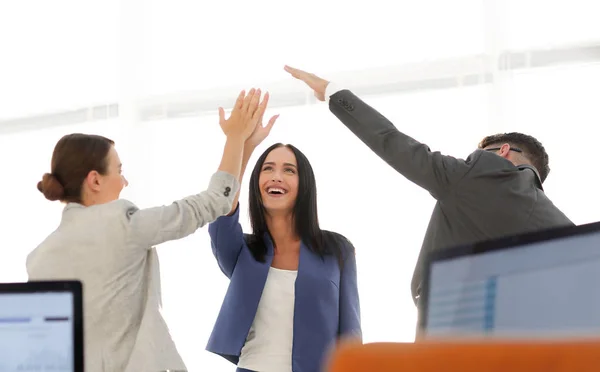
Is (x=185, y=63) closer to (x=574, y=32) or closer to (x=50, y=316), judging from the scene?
(x=574, y=32)

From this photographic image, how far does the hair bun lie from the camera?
212cm

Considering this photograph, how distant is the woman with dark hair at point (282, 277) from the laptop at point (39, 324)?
1182 millimetres

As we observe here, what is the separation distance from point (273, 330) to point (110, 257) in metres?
0.71

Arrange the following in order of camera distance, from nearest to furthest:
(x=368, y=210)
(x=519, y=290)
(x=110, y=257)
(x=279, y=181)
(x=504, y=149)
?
(x=519, y=290)
(x=110, y=257)
(x=504, y=149)
(x=279, y=181)
(x=368, y=210)

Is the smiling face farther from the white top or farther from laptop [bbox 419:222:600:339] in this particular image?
laptop [bbox 419:222:600:339]

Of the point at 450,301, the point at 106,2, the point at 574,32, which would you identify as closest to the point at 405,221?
the point at 574,32

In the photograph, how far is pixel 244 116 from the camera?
2455 millimetres

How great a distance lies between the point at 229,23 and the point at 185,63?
12.5 inches

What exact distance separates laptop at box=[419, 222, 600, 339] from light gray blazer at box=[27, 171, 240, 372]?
1.19 m

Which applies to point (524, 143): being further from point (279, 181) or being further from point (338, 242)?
point (279, 181)

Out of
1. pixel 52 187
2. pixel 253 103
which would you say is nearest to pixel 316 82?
pixel 253 103

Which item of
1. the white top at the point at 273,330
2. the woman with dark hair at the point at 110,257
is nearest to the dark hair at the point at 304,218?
the white top at the point at 273,330

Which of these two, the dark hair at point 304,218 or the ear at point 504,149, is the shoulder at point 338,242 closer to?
the dark hair at point 304,218

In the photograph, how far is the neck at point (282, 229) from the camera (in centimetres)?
276
